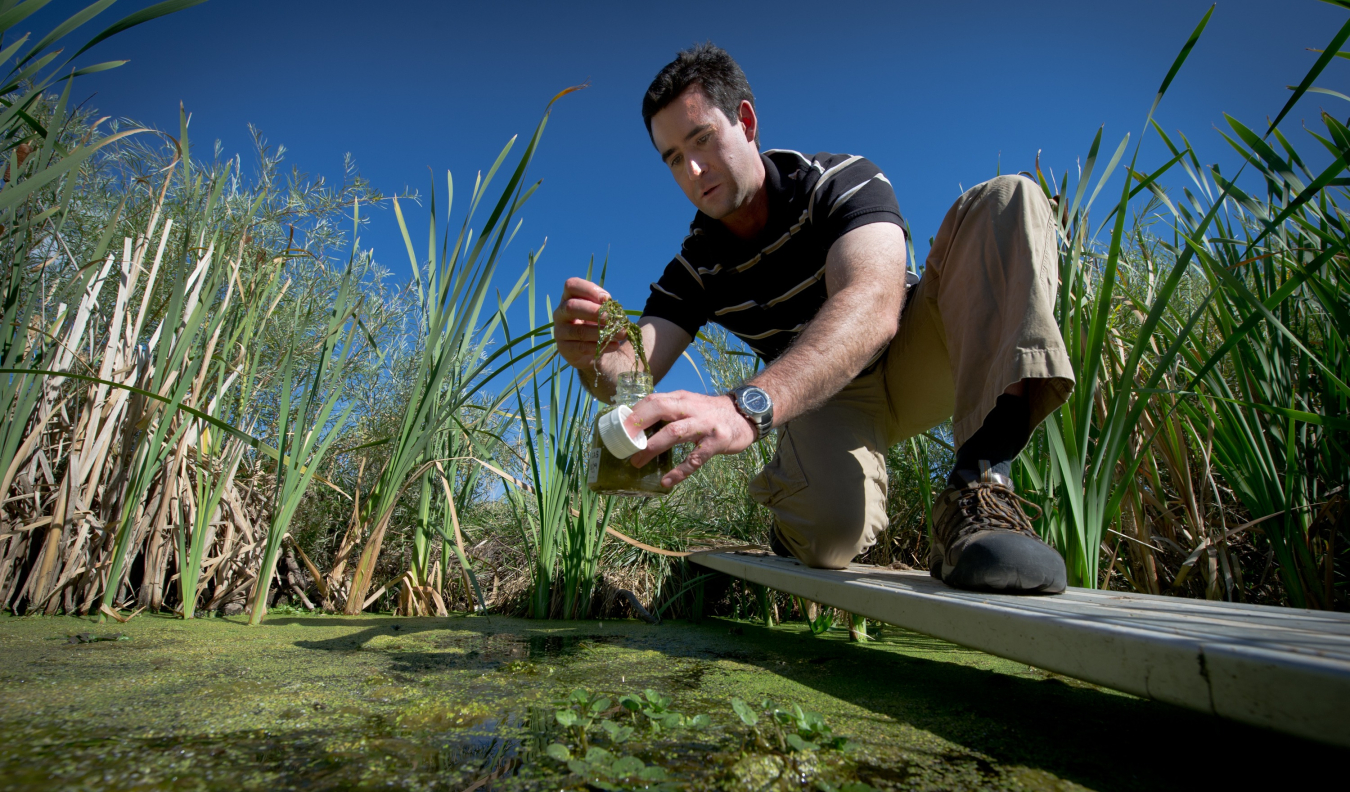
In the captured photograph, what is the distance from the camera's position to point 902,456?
262cm

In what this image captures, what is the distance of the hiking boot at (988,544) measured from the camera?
100cm

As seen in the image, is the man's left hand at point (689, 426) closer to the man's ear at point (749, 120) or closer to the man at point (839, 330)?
the man at point (839, 330)

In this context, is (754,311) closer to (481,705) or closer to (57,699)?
(481,705)

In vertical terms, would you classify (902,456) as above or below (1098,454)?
above

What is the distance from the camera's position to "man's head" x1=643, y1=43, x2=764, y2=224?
1.86m

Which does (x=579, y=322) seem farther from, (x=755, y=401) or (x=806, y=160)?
(x=806, y=160)

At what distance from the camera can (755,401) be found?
1.09 meters

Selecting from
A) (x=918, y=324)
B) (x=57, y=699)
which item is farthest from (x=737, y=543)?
(x=57, y=699)

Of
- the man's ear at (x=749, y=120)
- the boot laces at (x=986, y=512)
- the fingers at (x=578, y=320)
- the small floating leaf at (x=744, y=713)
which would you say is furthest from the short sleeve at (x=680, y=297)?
the small floating leaf at (x=744, y=713)

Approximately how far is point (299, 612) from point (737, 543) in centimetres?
151

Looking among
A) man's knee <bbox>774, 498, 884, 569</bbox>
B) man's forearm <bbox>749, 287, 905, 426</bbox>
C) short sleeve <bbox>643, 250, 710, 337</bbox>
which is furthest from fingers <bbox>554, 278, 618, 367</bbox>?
Result: man's knee <bbox>774, 498, 884, 569</bbox>

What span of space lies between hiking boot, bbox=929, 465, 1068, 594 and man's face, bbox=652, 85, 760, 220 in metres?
1.07

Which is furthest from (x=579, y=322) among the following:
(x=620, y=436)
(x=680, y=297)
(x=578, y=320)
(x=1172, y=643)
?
(x=1172, y=643)

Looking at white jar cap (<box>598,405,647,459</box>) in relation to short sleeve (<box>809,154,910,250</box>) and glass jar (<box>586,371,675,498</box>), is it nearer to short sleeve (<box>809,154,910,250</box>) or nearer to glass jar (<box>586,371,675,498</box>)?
glass jar (<box>586,371,675,498</box>)
